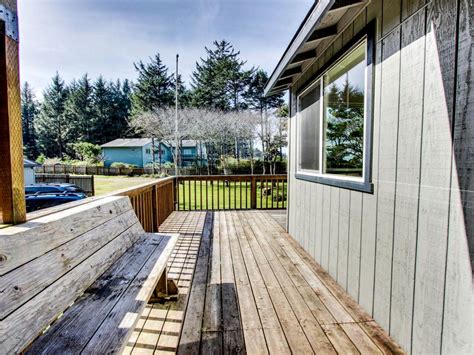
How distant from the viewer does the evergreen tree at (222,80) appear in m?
19.0

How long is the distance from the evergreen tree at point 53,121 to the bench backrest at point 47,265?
34.2 metres

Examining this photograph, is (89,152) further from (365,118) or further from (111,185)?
(365,118)

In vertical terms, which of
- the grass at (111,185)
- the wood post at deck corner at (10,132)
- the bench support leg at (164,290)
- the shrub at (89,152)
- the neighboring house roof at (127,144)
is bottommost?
the grass at (111,185)

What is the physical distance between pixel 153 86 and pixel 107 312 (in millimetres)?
23607

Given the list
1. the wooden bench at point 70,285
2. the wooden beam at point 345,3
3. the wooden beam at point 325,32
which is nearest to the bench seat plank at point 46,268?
the wooden bench at point 70,285

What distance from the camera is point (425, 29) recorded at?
1383 millimetres

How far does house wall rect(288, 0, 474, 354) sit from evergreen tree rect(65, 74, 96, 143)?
1301 inches

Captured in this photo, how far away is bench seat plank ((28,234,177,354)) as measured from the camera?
3.03 feet

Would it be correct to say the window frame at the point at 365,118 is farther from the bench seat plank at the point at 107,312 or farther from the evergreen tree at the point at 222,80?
the evergreen tree at the point at 222,80

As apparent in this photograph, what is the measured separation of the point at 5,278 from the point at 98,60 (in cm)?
2909

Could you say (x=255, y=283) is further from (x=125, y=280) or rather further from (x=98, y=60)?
(x=98, y=60)

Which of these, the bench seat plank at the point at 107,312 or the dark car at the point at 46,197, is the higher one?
the bench seat plank at the point at 107,312

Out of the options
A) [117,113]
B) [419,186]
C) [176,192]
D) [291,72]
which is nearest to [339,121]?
[291,72]

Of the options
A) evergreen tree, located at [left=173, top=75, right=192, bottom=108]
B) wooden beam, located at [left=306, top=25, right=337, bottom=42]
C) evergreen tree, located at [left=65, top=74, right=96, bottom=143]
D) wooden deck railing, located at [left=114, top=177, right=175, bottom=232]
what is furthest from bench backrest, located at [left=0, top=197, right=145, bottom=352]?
evergreen tree, located at [left=65, top=74, right=96, bottom=143]
